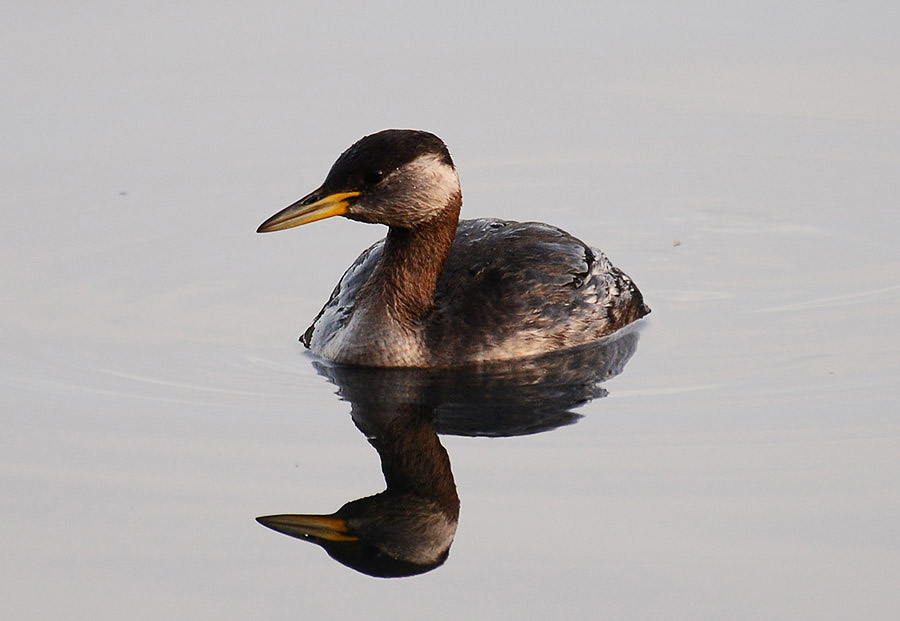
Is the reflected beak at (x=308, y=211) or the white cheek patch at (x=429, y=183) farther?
the white cheek patch at (x=429, y=183)

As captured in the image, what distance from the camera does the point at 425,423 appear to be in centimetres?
986

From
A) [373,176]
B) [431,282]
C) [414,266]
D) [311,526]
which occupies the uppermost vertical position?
[373,176]

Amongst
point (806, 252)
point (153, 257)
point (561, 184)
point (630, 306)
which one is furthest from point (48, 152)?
point (806, 252)

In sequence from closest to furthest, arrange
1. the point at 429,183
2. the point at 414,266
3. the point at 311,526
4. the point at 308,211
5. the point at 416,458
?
the point at 311,526 → the point at 416,458 → the point at 308,211 → the point at 429,183 → the point at 414,266

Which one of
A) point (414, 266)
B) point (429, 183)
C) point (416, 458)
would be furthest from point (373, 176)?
point (416, 458)

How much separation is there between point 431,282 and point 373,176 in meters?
0.87

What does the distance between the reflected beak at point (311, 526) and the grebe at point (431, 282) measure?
2.49 meters

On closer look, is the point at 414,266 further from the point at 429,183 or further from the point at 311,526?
the point at 311,526

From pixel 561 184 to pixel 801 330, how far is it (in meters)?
3.23

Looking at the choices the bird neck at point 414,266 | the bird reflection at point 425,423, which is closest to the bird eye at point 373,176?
the bird neck at point 414,266

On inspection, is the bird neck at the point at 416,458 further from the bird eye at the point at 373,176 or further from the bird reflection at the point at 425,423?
the bird eye at the point at 373,176

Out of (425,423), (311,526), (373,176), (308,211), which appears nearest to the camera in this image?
(311,526)

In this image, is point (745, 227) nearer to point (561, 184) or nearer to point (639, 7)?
point (561, 184)

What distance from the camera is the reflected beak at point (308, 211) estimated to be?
34.2ft
